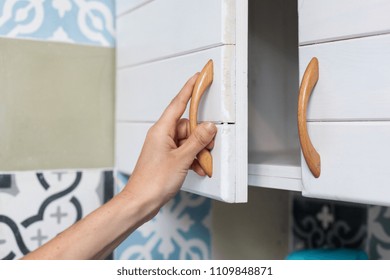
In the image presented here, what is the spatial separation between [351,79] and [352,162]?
0.30 ft

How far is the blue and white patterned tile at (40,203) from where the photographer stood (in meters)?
0.82

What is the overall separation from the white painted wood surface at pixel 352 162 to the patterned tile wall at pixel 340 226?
364 mm

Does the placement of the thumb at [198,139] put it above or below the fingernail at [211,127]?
below

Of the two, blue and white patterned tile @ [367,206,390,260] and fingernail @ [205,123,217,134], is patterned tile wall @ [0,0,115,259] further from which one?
blue and white patterned tile @ [367,206,390,260]

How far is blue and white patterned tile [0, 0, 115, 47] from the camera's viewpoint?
820mm

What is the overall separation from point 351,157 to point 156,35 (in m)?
0.36

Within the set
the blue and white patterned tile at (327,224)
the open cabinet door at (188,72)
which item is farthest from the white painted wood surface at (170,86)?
the blue and white patterned tile at (327,224)

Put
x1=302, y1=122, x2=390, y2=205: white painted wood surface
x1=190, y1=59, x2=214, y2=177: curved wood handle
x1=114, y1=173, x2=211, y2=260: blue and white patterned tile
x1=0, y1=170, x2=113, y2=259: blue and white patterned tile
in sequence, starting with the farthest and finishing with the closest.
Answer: x1=114, y1=173, x2=211, y2=260: blue and white patterned tile
x1=0, y1=170, x2=113, y2=259: blue and white patterned tile
x1=190, y1=59, x2=214, y2=177: curved wood handle
x1=302, y1=122, x2=390, y2=205: white painted wood surface

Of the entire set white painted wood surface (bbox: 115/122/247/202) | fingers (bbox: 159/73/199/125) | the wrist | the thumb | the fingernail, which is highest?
fingers (bbox: 159/73/199/125)

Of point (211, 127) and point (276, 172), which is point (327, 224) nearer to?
point (276, 172)

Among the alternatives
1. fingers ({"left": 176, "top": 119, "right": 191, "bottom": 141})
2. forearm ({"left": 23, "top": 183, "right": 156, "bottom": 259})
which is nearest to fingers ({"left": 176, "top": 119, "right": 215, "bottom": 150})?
fingers ({"left": 176, "top": 119, "right": 191, "bottom": 141})

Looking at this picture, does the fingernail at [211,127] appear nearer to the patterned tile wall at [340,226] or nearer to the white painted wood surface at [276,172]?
the white painted wood surface at [276,172]

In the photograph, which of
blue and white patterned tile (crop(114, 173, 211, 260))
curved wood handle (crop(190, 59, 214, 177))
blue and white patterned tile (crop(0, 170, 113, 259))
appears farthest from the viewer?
blue and white patterned tile (crop(114, 173, 211, 260))

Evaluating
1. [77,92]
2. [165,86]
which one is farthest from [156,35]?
[77,92]
